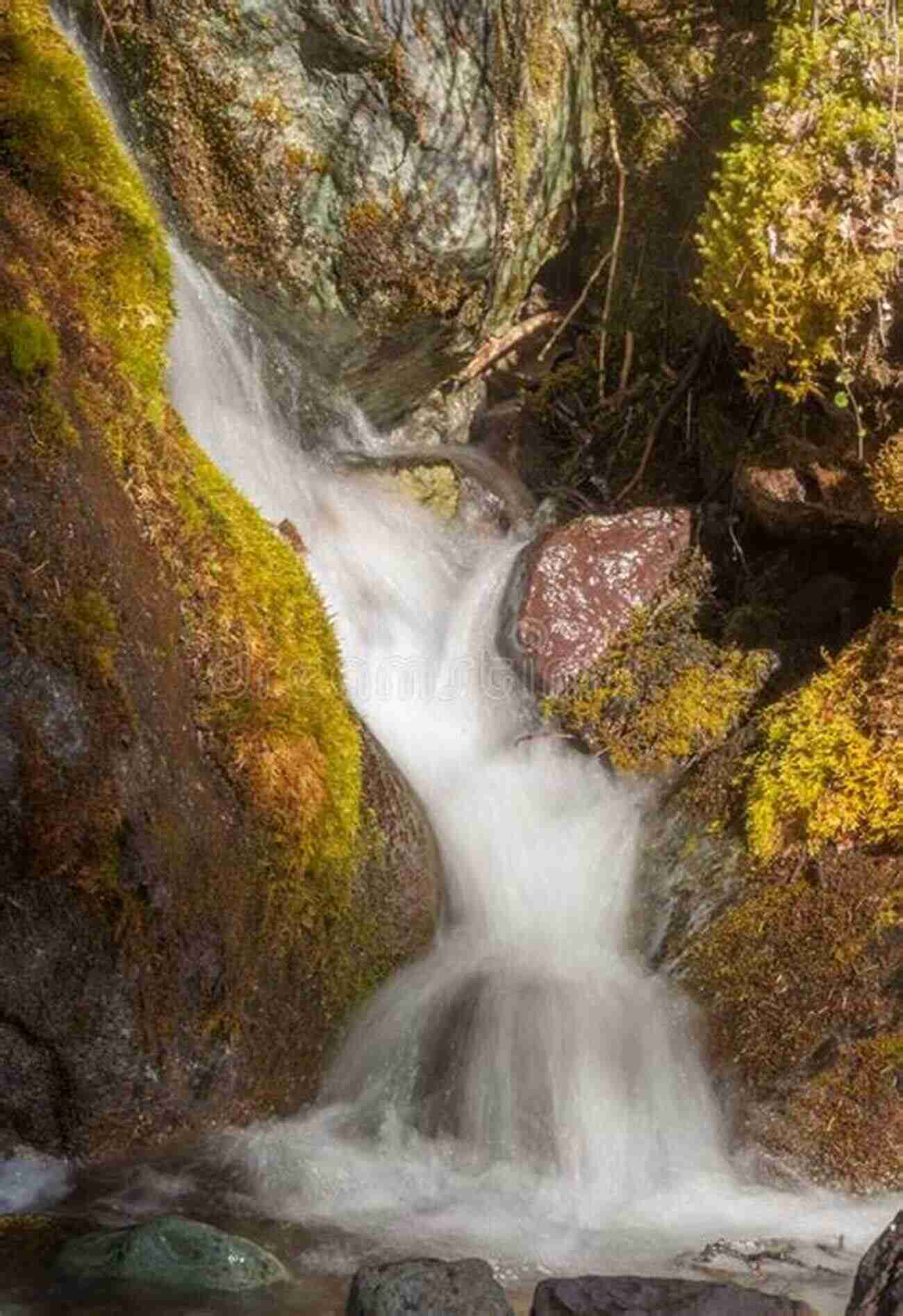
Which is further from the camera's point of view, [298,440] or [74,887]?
[298,440]

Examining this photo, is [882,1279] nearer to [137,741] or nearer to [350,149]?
[137,741]

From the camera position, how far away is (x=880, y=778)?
512cm

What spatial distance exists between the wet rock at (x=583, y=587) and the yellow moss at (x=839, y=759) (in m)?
1.19

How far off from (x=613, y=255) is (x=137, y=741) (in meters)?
5.06

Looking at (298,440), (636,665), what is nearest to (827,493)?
(636,665)

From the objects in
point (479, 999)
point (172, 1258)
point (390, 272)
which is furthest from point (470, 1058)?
point (390, 272)

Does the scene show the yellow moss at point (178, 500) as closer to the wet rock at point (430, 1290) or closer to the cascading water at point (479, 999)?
the cascading water at point (479, 999)

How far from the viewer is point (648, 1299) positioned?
2.99 meters

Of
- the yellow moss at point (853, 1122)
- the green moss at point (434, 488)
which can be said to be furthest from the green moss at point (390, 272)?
the yellow moss at point (853, 1122)

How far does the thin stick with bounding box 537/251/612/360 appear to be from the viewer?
7.93 m

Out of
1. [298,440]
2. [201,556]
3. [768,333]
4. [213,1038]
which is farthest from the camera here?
[298,440]

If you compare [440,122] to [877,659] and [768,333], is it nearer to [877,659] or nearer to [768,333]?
[768,333]

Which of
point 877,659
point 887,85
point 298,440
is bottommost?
point 298,440

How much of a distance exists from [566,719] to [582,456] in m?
2.15
